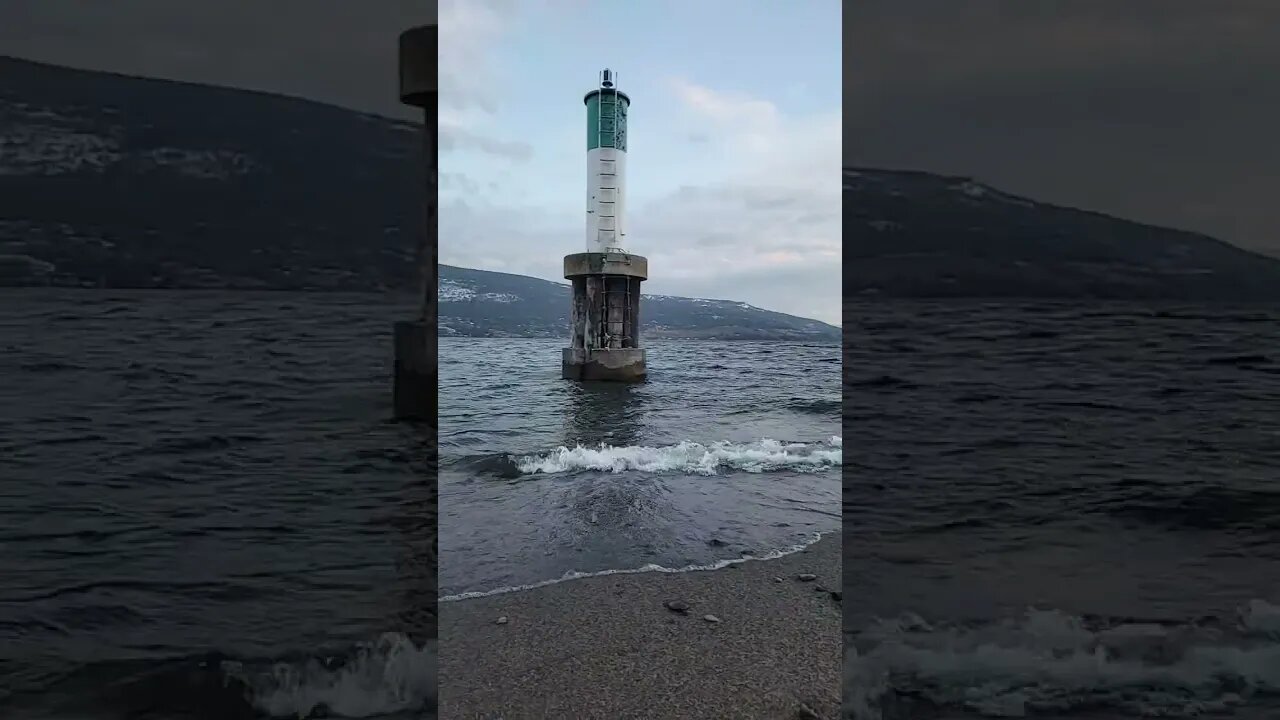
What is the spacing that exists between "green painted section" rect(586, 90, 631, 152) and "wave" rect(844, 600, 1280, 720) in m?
21.7

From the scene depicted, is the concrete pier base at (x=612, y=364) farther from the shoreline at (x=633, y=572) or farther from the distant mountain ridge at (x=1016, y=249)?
the distant mountain ridge at (x=1016, y=249)

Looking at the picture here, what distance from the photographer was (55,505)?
1.89 metres

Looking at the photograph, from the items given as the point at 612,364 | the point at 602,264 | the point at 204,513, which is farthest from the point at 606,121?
the point at 204,513

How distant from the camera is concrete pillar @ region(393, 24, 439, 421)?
187 cm

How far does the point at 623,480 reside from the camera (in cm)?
955

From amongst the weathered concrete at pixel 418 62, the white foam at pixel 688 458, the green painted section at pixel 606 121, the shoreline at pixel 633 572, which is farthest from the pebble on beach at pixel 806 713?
the green painted section at pixel 606 121

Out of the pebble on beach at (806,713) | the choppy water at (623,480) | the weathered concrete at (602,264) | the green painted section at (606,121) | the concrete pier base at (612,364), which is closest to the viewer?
the pebble on beach at (806,713)

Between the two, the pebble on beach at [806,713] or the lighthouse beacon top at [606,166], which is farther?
the lighthouse beacon top at [606,166]

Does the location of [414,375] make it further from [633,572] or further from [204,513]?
[633,572]

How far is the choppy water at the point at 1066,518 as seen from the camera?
1954 mm

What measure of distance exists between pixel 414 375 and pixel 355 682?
893mm

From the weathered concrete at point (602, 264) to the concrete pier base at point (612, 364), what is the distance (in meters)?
2.41

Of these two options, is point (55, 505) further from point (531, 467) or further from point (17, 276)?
point (531, 467)

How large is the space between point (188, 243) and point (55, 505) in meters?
0.85
